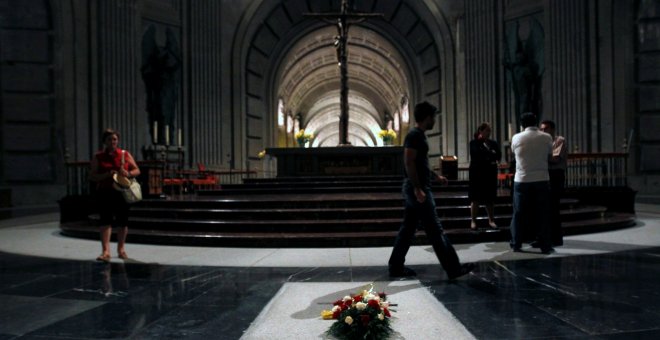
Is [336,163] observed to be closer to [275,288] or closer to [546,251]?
[546,251]

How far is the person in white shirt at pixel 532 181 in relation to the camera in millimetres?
5629

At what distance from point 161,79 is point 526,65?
1331cm

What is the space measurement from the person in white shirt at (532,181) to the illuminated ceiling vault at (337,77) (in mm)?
20046

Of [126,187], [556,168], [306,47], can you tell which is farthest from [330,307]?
[306,47]

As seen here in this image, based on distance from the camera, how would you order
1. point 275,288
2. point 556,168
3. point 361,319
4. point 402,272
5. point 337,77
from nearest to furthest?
point 361,319 → point 275,288 → point 402,272 → point 556,168 → point 337,77

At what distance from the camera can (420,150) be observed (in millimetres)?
4395

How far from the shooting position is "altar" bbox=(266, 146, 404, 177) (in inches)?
549

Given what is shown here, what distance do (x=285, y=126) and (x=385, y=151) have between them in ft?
61.6

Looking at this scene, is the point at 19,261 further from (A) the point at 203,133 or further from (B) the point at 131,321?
(A) the point at 203,133

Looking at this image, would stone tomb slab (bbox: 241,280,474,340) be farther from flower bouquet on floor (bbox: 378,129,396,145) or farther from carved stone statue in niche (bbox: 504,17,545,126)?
carved stone statue in niche (bbox: 504,17,545,126)

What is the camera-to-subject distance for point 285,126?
31.9m

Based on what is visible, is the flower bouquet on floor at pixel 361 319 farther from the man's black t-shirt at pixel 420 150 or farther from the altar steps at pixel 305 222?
the altar steps at pixel 305 222

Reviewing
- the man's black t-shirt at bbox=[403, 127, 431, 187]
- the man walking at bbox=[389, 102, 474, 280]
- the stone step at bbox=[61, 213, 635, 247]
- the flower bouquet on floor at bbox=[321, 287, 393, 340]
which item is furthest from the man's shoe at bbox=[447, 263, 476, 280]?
the stone step at bbox=[61, 213, 635, 247]

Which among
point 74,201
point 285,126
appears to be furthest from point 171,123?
point 285,126
